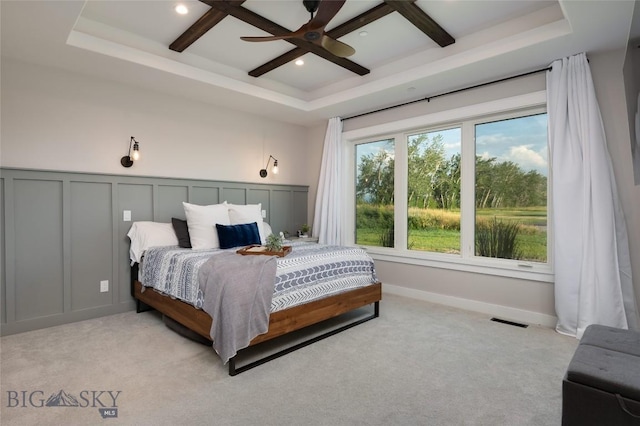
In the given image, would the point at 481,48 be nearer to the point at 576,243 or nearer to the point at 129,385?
the point at 576,243

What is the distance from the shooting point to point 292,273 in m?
2.73

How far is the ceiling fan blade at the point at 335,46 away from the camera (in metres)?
2.73

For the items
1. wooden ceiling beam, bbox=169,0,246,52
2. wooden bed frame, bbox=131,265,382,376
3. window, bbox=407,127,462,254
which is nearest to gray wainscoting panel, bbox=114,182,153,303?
wooden bed frame, bbox=131,265,382,376

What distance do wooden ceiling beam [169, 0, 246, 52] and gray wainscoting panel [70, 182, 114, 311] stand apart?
1.65 m

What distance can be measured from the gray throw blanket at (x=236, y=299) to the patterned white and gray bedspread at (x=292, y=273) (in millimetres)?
104

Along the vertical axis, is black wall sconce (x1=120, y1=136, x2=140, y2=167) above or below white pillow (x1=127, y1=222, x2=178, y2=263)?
above

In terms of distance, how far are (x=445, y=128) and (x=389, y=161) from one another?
897 millimetres

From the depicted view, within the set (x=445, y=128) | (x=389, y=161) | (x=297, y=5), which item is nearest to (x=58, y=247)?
(x=297, y=5)

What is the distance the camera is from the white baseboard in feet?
11.1

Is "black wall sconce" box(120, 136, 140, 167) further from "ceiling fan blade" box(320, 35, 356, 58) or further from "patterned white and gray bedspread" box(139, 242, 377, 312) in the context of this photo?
"ceiling fan blade" box(320, 35, 356, 58)

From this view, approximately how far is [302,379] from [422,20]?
3072 millimetres

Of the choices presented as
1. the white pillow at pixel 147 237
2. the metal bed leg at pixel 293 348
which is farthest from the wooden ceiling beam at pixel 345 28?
the metal bed leg at pixel 293 348

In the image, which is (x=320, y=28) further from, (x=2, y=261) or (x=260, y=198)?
(x=2, y=261)

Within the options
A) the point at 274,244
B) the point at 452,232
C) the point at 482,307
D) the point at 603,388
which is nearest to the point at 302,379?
the point at 274,244
